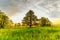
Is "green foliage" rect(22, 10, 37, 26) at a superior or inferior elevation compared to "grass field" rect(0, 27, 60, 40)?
superior

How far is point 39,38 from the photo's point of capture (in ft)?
21.3

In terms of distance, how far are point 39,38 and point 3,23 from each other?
22.6m

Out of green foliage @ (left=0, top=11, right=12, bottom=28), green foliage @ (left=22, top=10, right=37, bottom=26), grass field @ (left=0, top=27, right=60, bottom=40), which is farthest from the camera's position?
green foliage @ (left=0, top=11, right=12, bottom=28)

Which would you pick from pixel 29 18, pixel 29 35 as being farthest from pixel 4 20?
pixel 29 35

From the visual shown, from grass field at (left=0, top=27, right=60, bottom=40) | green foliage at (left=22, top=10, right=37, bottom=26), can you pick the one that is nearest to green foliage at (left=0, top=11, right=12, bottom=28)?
green foliage at (left=22, top=10, right=37, bottom=26)

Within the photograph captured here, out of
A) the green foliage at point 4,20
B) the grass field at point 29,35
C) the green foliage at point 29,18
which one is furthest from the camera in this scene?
the green foliage at point 4,20

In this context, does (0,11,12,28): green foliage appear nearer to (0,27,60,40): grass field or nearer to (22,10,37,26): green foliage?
(22,10,37,26): green foliage

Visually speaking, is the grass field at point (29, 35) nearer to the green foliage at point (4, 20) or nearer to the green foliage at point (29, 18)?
the green foliage at point (29, 18)

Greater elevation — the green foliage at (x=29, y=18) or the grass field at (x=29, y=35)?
the green foliage at (x=29, y=18)

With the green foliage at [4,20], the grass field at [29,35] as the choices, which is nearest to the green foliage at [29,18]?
the green foliage at [4,20]

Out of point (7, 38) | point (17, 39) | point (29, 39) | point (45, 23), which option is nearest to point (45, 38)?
point (29, 39)

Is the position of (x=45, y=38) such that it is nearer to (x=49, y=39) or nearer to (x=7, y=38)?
(x=49, y=39)

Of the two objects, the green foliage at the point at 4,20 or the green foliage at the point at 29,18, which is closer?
the green foliage at the point at 29,18

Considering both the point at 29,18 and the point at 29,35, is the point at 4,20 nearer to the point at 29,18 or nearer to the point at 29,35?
the point at 29,18
